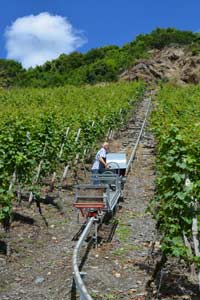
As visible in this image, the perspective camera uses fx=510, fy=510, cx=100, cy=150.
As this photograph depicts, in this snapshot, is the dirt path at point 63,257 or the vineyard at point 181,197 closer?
the vineyard at point 181,197

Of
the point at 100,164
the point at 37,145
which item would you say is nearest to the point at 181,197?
the point at 100,164

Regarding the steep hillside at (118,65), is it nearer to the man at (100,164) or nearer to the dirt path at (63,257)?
the man at (100,164)

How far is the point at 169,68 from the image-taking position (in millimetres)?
65062

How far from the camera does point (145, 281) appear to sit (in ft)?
26.3

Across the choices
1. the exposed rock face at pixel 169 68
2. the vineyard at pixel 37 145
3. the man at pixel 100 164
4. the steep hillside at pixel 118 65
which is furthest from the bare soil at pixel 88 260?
the steep hillside at pixel 118 65

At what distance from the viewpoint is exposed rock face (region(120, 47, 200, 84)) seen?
61.8 meters

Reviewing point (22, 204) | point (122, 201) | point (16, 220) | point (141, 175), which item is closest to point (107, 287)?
point (16, 220)

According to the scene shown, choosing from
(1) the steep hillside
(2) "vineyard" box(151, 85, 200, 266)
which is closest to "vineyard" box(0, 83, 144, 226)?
(2) "vineyard" box(151, 85, 200, 266)

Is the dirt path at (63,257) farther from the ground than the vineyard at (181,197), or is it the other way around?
the vineyard at (181,197)

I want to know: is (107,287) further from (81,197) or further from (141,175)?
(141,175)

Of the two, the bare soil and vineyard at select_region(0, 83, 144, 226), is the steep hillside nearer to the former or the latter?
vineyard at select_region(0, 83, 144, 226)

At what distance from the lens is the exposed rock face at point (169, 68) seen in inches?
2435

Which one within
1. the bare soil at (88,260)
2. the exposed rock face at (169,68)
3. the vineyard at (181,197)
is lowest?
A: the bare soil at (88,260)

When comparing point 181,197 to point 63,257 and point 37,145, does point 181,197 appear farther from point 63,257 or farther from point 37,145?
point 37,145
